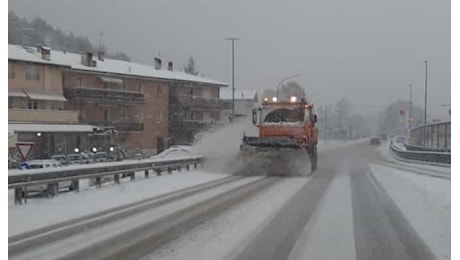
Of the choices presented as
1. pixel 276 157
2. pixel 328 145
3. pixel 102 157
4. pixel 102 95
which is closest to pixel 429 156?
pixel 276 157

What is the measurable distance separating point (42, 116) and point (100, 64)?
→ 814 inches

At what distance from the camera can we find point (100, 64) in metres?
72.1

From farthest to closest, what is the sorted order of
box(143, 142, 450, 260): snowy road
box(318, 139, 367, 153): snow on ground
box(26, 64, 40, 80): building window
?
box(318, 139, 367, 153): snow on ground
box(26, 64, 40, 80): building window
box(143, 142, 450, 260): snowy road

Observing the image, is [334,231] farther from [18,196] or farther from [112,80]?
[112,80]

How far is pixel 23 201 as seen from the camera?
56.6 ft

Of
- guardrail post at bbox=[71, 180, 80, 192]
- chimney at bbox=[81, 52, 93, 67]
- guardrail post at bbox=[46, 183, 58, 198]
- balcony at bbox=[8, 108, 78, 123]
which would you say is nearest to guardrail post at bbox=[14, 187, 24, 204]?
guardrail post at bbox=[46, 183, 58, 198]

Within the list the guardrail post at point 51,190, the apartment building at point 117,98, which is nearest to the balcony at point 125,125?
the apartment building at point 117,98

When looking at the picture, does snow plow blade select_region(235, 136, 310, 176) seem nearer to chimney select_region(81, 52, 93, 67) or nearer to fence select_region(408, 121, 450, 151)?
fence select_region(408, 121, 450, 151)

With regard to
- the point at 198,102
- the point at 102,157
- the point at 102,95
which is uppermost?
the point at 102,95

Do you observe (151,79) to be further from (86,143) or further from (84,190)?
(84,190)

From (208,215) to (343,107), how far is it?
439 ft

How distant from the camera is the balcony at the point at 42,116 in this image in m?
48.6

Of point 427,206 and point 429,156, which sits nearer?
point 427,206

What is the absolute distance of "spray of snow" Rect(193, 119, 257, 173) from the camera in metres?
31.3
